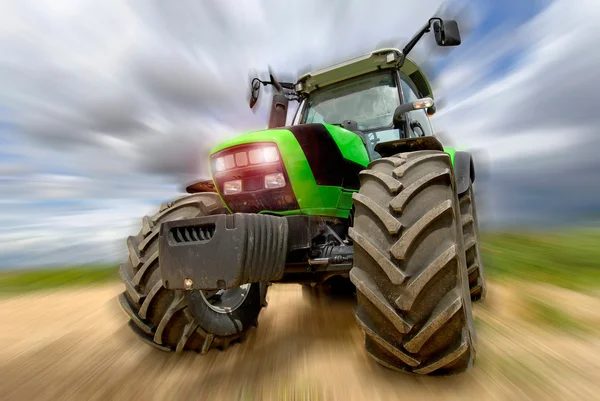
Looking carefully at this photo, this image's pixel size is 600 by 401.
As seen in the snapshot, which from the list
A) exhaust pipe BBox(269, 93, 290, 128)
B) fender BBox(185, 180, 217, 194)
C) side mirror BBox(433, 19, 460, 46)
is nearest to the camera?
side mirror BBox(433, 19, 460, 46)

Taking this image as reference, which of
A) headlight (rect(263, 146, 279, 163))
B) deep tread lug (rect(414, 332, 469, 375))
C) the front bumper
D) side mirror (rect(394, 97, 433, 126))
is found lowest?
deep tread lug (rect(414, 332, 469, 375))

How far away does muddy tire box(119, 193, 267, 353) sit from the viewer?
6.81 ft

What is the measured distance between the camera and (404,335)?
5.08 ft

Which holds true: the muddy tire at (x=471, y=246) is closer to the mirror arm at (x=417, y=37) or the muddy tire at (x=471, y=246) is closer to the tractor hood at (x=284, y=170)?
the mirror arm at (x=417, y=37)

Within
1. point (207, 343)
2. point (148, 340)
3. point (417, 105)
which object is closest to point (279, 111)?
point (417, 105)

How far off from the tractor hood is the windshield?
37.2 inches

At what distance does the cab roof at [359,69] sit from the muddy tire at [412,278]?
1.72 m

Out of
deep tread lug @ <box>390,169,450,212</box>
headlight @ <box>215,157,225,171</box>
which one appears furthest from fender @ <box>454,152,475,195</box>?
headlight @ <box>215,157,225,171</box>

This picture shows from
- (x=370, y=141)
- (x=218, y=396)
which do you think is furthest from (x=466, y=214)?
(x=218, y=396)

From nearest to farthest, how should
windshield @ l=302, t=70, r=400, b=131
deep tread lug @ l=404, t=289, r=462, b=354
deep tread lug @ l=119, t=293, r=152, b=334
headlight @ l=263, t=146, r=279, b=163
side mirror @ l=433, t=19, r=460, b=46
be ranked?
deep tread lug @ l=404, t=289, r=462, b=354, headlight @ l=263, t=146, r=279, b=163, deep tread lug @ l=119, t=293, r=152, b=334, side mirror @ l=433, t=19, r=460, b=46, windshield @ l=302, t=70, r=400, b=131

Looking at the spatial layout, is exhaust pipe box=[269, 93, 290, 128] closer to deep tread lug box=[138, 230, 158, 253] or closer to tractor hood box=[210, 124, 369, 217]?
tractor hood box=[210, 124, 369, 217]

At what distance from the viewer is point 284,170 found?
2.06 metres

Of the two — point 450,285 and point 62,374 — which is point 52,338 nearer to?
point 62,374

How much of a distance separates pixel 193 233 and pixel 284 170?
27.0 inches
